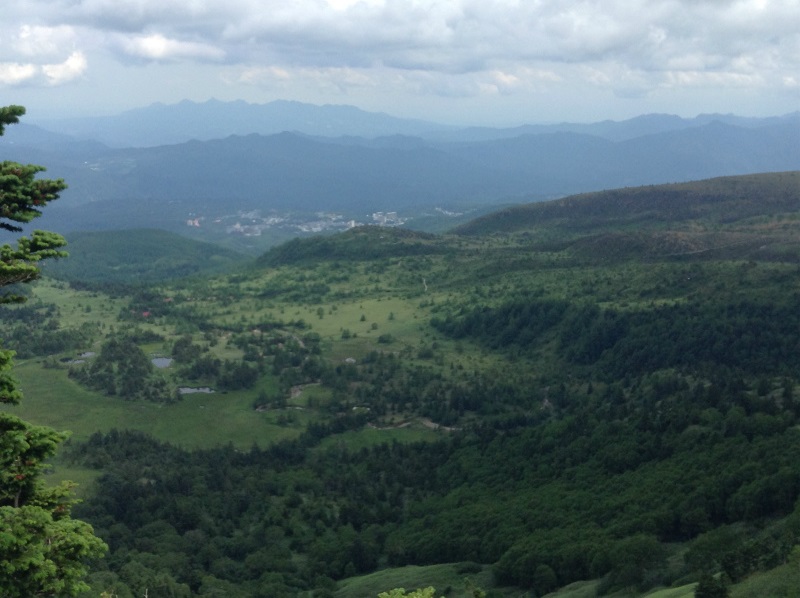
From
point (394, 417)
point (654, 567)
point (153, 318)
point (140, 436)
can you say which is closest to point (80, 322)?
point (153, 318)

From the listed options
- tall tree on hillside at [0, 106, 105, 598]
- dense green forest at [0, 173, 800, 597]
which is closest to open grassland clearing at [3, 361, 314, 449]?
dense green forest at [0, 173, 800, 597]

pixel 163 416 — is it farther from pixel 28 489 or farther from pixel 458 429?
pixel 28 489

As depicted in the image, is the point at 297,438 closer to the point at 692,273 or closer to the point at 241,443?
the point at 241,443

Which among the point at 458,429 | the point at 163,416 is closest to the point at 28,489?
the point at 458,429

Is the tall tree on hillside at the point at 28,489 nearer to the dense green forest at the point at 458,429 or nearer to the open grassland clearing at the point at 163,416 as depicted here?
the dense green forest at the point at 458,429

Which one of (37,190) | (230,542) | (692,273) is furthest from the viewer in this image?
(692,273)

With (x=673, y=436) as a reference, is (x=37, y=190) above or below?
above
